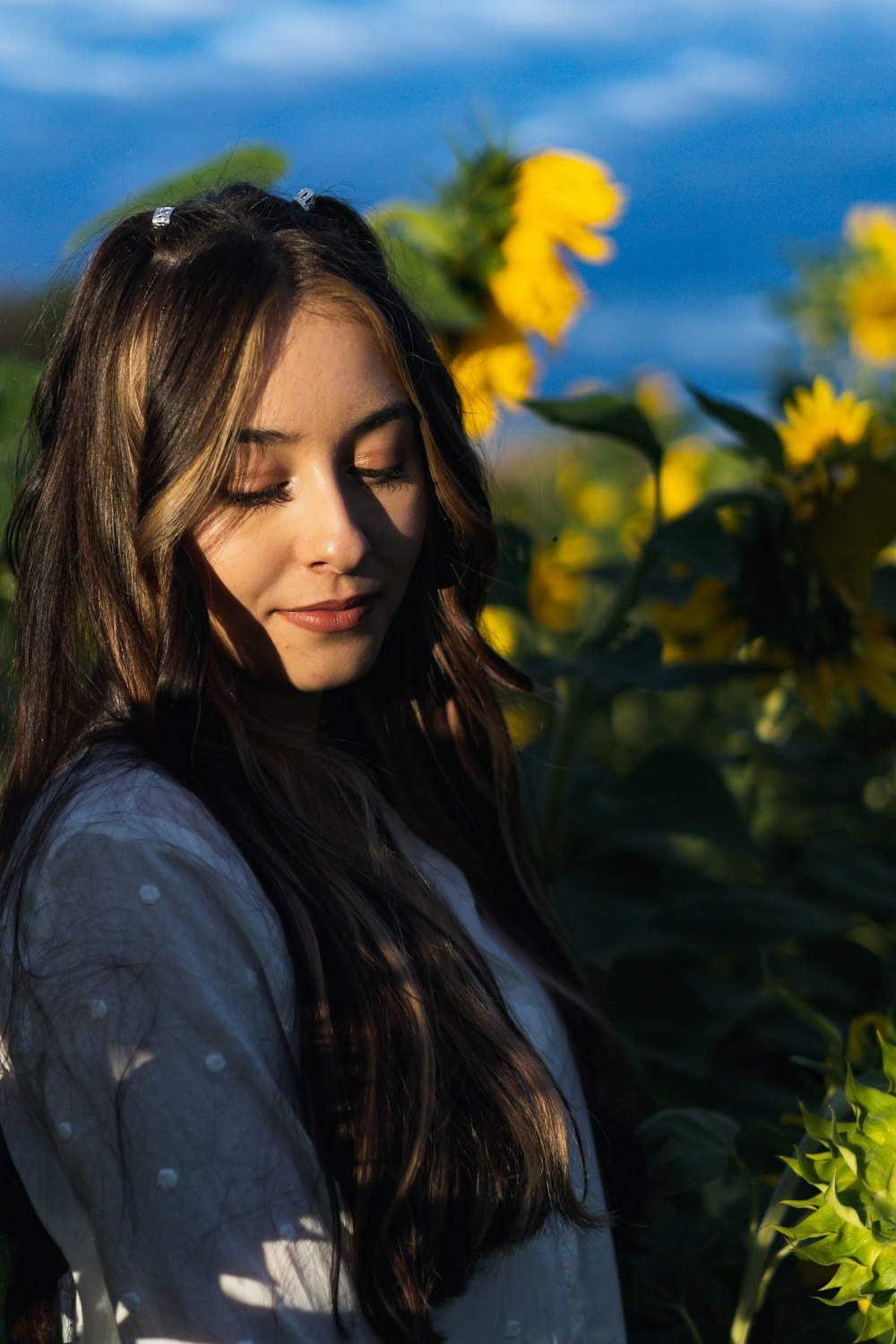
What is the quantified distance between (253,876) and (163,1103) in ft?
0.45

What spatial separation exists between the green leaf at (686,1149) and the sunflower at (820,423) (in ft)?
2.21

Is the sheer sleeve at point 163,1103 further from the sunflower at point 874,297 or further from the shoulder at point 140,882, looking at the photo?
the sunflower at point 874,297

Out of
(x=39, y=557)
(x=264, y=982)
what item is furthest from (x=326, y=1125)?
(x=39, y=557)

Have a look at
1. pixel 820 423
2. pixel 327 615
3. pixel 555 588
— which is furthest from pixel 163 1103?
pixel 555 588

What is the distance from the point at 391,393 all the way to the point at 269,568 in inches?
5.3

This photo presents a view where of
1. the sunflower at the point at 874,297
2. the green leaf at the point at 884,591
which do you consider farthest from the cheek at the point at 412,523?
the sunflower at the point at 874,297

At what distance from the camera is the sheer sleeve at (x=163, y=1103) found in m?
0.70

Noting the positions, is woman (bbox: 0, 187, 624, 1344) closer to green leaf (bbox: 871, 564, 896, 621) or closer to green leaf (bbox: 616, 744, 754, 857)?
green leaf (bbox: 616, 744, 754, 857)

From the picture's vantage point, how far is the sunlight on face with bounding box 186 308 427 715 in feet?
2.72

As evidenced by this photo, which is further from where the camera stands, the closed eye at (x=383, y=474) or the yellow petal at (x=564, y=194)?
the yellow petal at (x=564, y=194)

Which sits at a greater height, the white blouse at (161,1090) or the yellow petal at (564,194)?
the yellow petal at (564,194)

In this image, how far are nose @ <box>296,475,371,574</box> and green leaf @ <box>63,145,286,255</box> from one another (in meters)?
0.45

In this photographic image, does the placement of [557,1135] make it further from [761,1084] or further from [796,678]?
[796,678]

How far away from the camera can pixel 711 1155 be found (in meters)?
0.91
